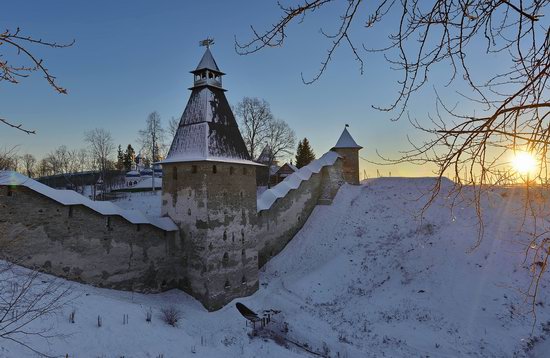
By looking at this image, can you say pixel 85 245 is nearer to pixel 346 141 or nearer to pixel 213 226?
pixel 213 226

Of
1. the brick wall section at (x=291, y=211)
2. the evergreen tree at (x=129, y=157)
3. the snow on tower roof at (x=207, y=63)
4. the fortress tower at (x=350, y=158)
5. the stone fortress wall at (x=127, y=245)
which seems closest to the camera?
the stone fortress wall at (x=127, y=245)

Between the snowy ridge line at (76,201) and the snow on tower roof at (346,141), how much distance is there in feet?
46.6

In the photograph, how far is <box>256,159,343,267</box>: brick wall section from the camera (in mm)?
17000

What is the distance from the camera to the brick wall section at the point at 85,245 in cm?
1035

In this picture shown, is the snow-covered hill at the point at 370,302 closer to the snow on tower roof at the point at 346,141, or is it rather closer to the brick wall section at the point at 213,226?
the brick wall section at the point at 213,226

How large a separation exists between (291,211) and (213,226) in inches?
264

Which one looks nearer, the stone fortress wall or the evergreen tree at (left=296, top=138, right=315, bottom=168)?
the stone fortress wall

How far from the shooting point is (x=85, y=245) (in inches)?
453

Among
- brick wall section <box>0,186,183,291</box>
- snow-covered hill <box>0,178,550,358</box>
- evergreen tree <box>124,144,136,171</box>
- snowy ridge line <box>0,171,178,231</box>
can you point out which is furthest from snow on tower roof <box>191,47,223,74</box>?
evergreen tree <box>124,144,136,171</box>

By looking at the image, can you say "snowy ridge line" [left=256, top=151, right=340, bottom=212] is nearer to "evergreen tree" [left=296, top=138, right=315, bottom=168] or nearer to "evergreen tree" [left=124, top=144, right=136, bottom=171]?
"evergreen tree" [left=296, top=138, right=315, bottom=168]

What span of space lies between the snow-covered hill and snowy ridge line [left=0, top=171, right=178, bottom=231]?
8.42 ft

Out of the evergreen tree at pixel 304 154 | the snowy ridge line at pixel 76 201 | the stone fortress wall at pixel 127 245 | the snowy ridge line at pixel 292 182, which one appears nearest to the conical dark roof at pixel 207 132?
the stone fortress wall at pixel 127 245

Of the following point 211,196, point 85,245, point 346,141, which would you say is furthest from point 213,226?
point 346,141

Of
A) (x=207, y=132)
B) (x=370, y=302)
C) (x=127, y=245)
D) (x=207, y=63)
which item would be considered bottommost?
(x=370, y=302)
